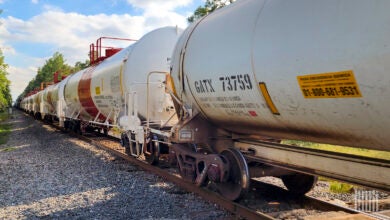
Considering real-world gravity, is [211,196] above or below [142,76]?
below

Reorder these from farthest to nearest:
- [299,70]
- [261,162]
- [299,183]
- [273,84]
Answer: [299,183] → [261,162] → [273,84] → [299,70]

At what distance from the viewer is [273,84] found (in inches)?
156

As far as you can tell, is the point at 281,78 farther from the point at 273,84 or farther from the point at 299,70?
the point at 299,70

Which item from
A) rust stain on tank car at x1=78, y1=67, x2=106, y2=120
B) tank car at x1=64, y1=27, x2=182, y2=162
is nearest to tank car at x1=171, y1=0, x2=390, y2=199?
tank car at x1=64, y1=27, x2=182, y2=162

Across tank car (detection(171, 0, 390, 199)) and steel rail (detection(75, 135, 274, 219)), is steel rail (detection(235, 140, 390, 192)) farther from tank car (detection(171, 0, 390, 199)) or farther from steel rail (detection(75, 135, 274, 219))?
steel rail (detection(75, 135, 274, 219))

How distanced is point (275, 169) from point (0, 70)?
35.5m

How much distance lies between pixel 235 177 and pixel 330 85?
245 centimetres

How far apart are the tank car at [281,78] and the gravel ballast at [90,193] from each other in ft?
1.89

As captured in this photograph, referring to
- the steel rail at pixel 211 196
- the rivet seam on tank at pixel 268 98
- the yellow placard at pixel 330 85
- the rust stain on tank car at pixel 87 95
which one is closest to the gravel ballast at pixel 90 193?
the steel rail at pixel 211 196

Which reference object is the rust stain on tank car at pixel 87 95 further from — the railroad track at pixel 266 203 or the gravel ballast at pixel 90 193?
the railroad track at pixel 266 203

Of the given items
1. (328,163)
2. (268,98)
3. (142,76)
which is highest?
(142,76)

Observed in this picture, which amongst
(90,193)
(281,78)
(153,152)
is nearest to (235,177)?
(281,78)

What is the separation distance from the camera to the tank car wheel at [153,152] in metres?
8.20

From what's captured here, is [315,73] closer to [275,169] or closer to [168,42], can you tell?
[275,169]
